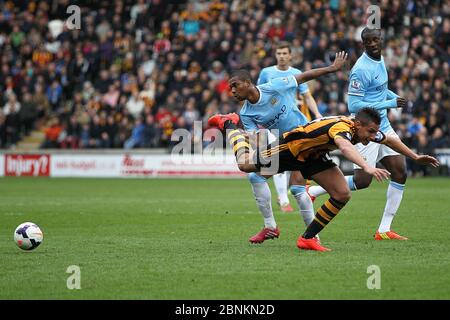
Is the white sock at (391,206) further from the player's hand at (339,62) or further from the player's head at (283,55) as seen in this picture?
the player's head at (283,55)

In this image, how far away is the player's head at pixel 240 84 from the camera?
36.4 ft

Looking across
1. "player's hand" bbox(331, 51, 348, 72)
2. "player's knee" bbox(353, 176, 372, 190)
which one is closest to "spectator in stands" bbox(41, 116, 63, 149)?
"player's knee" bbox(353, 176, 372, 190)

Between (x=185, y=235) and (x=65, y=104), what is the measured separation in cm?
2185

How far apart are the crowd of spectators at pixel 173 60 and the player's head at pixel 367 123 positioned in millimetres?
16575

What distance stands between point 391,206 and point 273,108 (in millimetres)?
2173

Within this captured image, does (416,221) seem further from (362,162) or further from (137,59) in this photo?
(137,59)

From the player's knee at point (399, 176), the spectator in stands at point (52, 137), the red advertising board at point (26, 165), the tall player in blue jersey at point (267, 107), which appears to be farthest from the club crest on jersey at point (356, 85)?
the spectator in stands at point (52, 137)

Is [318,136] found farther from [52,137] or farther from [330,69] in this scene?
[52,137]

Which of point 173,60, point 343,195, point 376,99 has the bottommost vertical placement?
point 343,195

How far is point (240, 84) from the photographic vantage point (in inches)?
437

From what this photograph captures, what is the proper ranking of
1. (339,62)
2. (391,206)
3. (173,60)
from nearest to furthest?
1. (339,62)
2. (391,206)
3. (173,60)

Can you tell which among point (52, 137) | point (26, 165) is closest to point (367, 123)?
point (26, 165)

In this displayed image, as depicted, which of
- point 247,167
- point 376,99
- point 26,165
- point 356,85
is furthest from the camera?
point 26,165

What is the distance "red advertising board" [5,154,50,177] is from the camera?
3083cm
